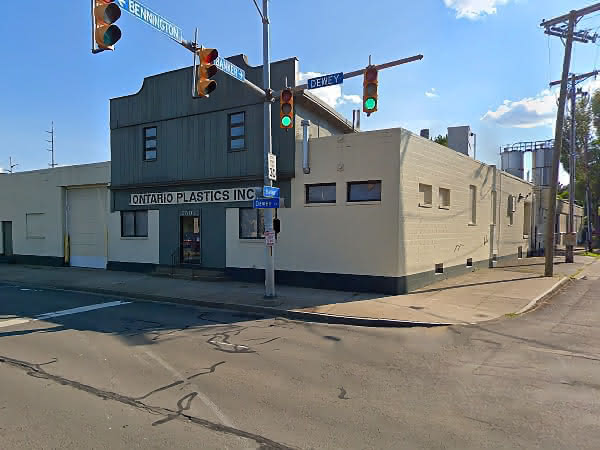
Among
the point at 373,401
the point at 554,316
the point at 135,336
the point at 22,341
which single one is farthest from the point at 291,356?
the point at 554,316

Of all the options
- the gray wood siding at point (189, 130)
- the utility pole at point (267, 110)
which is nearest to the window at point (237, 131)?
the gray wood siding at point (189, 130)

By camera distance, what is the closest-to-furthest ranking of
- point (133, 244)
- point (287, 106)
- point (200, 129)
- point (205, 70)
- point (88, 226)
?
point (205, 70)
point (287, 106)
point (200, 129)
point (133, 244)
point (88, 226)

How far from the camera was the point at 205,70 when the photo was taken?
7.76 meters

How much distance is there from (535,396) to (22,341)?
27.4 feet

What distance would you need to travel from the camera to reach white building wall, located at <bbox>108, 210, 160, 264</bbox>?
17.2m

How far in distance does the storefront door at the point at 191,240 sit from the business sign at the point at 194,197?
2.63 ft

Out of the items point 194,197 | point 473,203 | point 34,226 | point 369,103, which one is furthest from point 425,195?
point 34,226

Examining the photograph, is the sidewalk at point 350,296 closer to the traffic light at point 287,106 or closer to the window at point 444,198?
the window at point 444,198

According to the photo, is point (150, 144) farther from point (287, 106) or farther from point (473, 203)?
point (473, 203)

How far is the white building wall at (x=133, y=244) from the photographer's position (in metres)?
17.2

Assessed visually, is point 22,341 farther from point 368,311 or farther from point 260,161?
point 260,161

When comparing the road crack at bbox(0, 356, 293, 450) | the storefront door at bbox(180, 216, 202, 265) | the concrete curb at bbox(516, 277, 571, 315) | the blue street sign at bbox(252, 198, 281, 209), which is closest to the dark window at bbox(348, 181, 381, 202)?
the blue street sign at bbox(252, 198, 281, 209)

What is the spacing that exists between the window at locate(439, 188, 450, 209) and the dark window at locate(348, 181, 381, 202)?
369 cm

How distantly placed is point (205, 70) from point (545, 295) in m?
11.3
